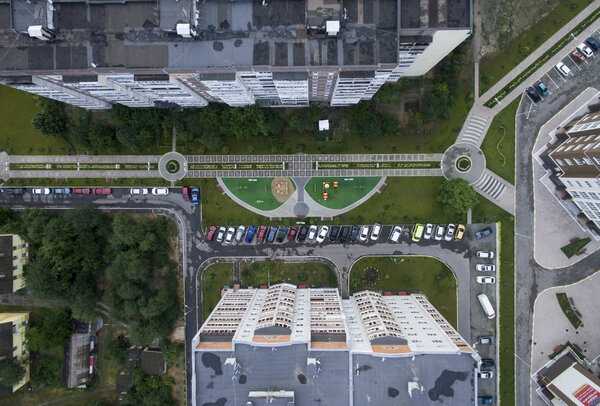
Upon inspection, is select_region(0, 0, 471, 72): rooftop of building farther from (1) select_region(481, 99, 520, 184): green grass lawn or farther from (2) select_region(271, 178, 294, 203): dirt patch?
(1) select_region(481, 99, 520, 184): green grass lawn

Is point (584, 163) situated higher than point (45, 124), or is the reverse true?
point (45, 124)

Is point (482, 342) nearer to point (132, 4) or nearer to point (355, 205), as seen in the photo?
point (355, 205)

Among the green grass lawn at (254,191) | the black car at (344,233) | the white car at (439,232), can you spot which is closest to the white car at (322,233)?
the black car at (344,233)

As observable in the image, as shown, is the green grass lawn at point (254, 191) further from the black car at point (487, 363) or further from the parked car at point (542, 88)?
the parked car at point (542, 88)

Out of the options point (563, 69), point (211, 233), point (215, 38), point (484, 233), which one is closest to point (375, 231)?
point (484, 233)

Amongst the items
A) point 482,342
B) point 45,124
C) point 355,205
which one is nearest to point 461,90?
point 355,205

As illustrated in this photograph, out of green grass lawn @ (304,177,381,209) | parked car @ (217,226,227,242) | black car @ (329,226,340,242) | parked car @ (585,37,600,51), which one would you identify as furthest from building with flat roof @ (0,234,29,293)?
parked car @ (585,37,600,51)
